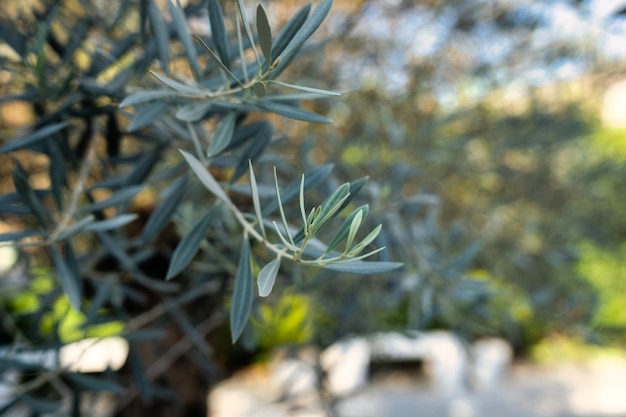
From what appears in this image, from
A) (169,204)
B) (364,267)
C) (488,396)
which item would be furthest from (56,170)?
(488,396)

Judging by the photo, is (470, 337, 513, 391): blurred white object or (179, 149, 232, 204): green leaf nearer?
(179, 149, 232, 204): green leaf

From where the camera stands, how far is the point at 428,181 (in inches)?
68.7

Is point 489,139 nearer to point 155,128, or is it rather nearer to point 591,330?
point 591,330

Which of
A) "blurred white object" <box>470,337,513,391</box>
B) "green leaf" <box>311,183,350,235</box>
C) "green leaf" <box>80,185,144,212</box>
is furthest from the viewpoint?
"blurred white object" <box>470,337,513,391</box>

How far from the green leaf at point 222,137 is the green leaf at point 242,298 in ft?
0.26

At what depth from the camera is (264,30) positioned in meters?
0.39

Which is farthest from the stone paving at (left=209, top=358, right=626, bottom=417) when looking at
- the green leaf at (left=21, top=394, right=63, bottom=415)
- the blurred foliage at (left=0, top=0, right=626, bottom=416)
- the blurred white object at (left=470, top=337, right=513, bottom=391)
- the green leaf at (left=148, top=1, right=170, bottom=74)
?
the green leaf at (left=148, top=1, right=170, bottom=74)

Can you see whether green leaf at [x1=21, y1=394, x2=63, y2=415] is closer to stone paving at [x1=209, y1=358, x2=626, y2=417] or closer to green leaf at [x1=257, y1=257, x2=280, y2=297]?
Answer: green leaf at [x1=257, y1=257, x2=280, y2=297]

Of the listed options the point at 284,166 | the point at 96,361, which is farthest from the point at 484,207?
the point at 96,361

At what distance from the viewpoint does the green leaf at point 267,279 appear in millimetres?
388

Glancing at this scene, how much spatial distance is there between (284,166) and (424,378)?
242 inches

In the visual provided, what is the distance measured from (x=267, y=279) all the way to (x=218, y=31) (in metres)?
0.21

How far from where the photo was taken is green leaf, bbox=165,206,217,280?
0.53 meters

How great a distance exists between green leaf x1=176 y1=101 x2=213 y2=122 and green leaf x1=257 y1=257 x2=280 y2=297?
0.17m
